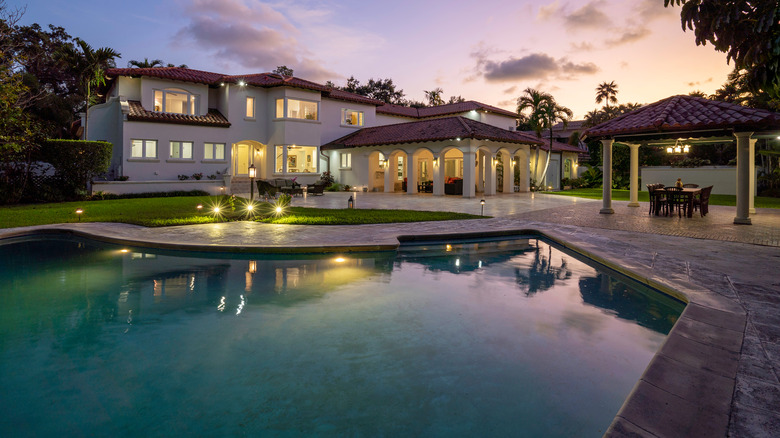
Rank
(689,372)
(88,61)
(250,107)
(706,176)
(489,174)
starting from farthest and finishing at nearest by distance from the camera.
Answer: (706,176), (250,107), (489,174), (88,61), (689,372)

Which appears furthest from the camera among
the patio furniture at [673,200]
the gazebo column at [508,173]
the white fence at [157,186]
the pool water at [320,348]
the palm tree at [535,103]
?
the palm tree at [535,103]

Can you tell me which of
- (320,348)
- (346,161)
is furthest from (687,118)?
(346,161)

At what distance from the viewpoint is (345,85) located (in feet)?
172

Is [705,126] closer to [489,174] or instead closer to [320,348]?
[320,348]

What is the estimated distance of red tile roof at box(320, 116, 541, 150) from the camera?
24547 millimetres

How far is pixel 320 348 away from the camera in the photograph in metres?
4.70

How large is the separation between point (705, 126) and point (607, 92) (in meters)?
57.9

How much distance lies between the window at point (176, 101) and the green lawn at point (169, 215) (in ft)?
33.9

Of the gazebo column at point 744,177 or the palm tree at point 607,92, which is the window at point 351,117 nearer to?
the gazebo column at point 744,177

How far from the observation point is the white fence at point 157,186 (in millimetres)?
21513

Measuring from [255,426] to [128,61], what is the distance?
4152 cm

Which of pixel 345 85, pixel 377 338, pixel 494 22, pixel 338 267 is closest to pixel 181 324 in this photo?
pixel 377 338

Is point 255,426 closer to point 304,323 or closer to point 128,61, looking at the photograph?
point 304,323

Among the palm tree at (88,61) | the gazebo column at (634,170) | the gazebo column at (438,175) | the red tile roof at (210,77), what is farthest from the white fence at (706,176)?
the palm tree at (88,61)
